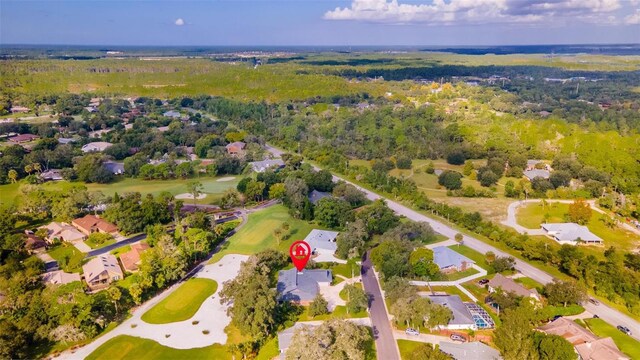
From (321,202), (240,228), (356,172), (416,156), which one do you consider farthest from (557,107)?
(240,228)

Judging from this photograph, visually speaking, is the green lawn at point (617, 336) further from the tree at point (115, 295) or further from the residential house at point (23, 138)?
the residential house at point (23, 138)

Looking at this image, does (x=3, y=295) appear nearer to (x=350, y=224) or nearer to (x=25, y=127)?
(x=350, y=224)

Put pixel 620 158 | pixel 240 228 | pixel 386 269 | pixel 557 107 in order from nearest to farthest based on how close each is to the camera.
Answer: pixel 386 269 → pixel 240 228 → pixel 620 158 → pixel 557 107

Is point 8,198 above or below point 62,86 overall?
below

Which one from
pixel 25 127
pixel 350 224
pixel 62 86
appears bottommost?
pixel 350 224

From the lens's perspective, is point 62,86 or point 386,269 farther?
point 62,86

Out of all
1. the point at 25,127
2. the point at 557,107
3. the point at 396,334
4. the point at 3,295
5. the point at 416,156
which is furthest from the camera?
the point at 557,107

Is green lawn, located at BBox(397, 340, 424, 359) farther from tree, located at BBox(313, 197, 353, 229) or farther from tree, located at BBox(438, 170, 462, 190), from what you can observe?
tree, located at BBox(438, 170, 462, 190)
